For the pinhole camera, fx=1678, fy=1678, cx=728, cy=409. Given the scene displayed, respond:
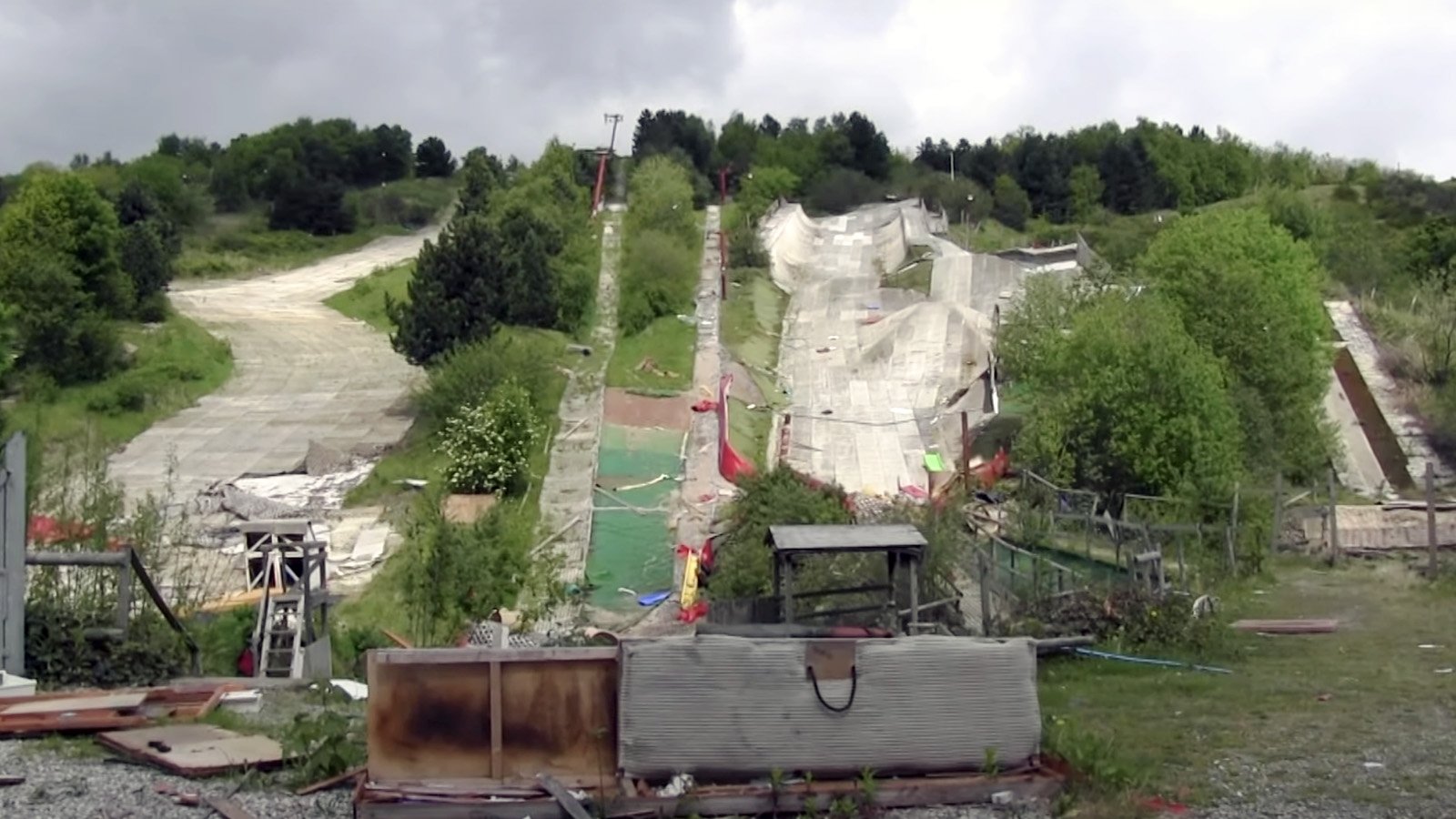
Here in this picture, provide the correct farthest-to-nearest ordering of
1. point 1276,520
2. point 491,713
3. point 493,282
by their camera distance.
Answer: point 493,282 < point 1276,520 < point 491,713

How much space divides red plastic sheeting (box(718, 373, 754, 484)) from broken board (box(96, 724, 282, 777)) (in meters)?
25.1

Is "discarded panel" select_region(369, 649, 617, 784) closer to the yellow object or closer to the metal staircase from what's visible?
the metal staircase

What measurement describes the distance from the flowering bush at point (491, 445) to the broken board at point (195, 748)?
91.0 ft

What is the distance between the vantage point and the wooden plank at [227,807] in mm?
8094

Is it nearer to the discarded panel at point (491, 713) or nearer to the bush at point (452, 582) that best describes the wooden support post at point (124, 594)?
the discarded panel at point (491, 713)

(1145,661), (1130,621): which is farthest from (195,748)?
(1130,621)

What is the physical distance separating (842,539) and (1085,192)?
9520 centimetres

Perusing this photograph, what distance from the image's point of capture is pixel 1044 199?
344 ft

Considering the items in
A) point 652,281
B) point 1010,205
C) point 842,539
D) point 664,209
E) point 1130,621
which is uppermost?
point 1010,205

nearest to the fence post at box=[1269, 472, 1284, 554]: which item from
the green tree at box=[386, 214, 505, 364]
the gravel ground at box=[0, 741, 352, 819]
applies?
the gravel ground at box=[0, 741, 352, 819]

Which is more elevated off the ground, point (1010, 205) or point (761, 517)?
point (1010, 205)

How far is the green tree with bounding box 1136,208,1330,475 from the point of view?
128ft

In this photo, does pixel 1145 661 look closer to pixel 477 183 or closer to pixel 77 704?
pixel 77 704

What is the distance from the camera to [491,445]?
37594 mm
